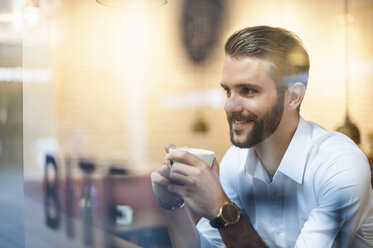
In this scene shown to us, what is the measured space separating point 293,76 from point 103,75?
0.59 m

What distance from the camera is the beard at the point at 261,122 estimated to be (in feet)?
4.17

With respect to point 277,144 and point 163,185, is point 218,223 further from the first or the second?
point 277,144

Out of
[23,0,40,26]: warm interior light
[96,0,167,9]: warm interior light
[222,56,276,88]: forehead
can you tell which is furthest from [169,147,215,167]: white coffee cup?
[23,0,40,26]: warm interior light

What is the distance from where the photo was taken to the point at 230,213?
124 cm

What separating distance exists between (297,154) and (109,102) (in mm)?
607

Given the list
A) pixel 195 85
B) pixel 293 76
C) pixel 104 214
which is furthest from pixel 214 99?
pixel 104 214

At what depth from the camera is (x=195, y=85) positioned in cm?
136

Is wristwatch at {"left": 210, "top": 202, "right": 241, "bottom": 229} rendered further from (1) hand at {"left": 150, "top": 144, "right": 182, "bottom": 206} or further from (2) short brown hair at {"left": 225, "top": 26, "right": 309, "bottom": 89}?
(2) short brown hair at {"left": 225, "top": 26, "right": 309, "bottom": 89}

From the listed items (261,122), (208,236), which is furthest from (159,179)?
(261,122)

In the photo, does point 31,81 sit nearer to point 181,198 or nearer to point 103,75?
point 103,75

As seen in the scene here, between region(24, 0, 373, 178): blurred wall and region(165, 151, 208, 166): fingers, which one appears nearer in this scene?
region(165, 151, 208, 166): fingers

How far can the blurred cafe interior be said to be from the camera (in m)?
1.29

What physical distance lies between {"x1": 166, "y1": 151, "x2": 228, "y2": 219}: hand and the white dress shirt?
70 mm

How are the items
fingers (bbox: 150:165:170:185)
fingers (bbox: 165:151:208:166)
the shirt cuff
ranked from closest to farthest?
fingers (bbox: 165:151:208:166) → fingers (bbox: 150:165:170:185) → the shirt cuff
